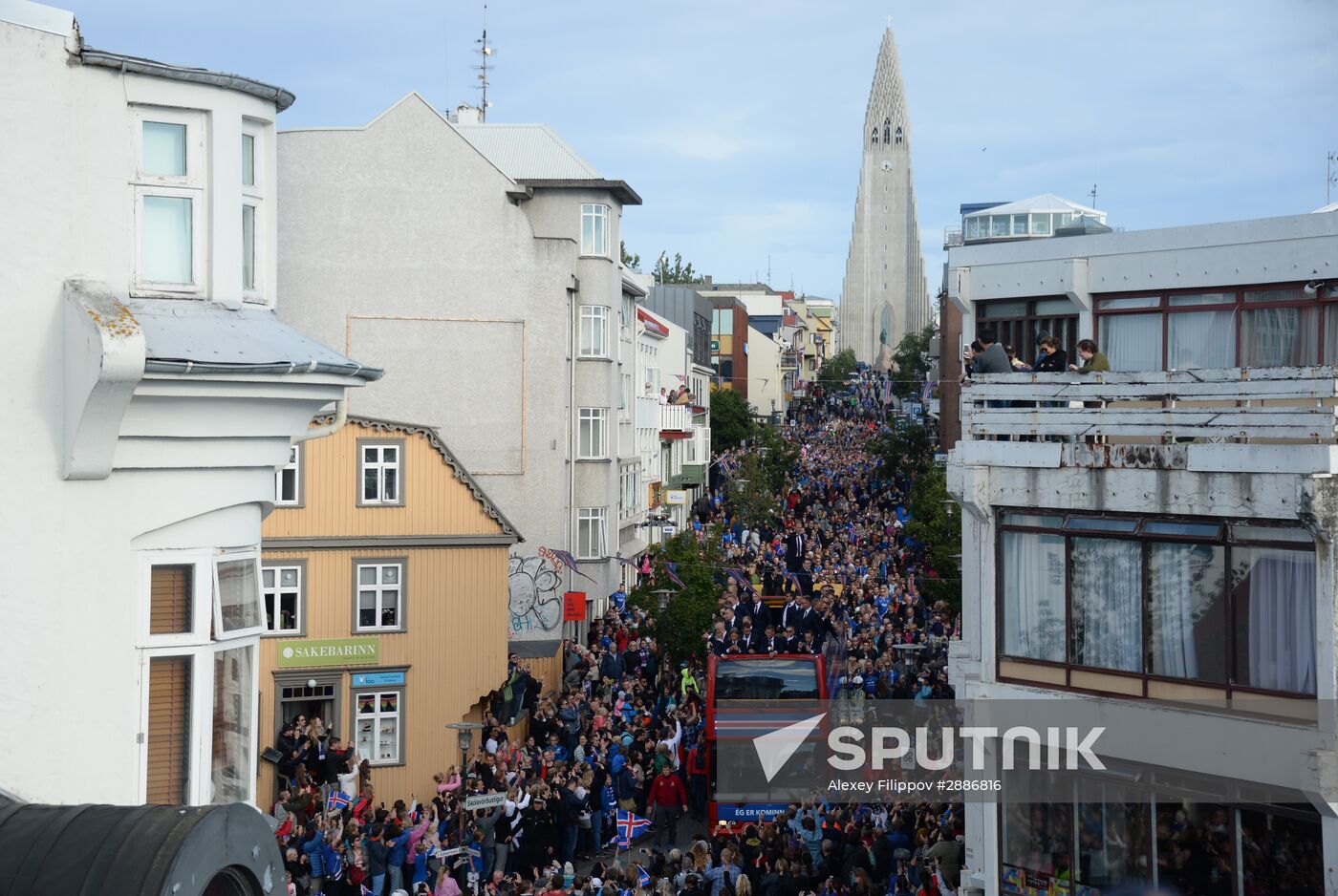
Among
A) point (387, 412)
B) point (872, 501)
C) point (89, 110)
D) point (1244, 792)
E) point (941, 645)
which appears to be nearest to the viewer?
point (89, 110)

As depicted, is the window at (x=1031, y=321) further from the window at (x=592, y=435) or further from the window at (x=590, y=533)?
the window at (x=590, y=533)

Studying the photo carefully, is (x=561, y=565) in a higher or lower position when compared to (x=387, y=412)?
lower

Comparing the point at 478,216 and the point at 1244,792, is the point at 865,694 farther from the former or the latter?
the point at 478,216

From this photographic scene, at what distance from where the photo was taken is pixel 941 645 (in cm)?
3197

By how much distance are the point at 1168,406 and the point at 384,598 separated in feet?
56.2

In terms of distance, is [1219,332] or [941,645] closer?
[1219,332]

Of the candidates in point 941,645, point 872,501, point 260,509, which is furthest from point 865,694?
point 872,501

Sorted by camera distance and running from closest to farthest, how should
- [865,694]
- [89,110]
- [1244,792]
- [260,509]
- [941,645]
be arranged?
[89,110] < [260,509] < [1244,792] < [865,694] < [941,645]

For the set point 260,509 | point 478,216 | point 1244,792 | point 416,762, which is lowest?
point 416,762

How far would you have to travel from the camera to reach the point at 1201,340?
677 inches

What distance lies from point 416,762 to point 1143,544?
55.6 ft

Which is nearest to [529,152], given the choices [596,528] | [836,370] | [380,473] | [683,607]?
[596,528]

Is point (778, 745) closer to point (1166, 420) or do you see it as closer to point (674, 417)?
point (1166, 420)

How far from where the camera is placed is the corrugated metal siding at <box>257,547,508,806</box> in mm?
27266
